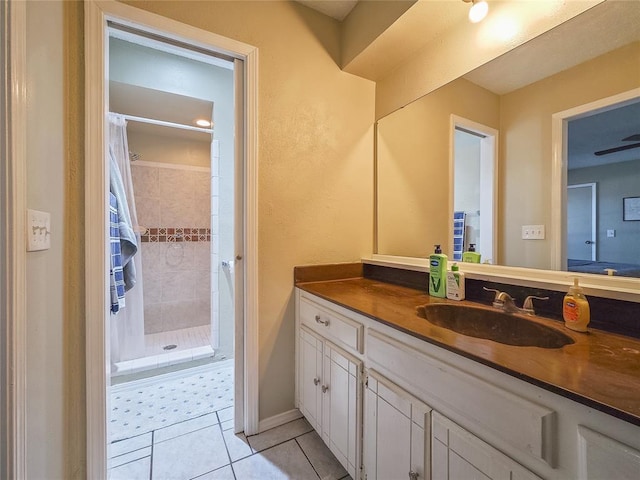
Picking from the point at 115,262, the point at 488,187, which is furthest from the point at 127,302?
the point at 488,187

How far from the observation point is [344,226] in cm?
171

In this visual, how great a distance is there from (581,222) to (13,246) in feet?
5.38

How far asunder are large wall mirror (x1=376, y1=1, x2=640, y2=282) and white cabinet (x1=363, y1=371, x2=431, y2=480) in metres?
0.76

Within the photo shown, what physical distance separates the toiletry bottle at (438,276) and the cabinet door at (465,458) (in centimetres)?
62

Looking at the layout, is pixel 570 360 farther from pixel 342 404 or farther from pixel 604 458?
pixel 342 404

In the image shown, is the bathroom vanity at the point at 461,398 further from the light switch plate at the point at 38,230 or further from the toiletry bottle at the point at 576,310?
the light switch plate at the point at 38,230

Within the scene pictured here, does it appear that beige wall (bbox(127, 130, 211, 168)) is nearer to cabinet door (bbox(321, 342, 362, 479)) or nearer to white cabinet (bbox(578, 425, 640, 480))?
cabinet door (bbox(321, 342, 362, 479))

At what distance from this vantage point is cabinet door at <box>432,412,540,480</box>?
1.93ft

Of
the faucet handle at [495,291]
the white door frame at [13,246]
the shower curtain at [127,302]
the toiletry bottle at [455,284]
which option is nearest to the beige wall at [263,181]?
the white door frame at [13,246]

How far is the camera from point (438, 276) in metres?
1.27

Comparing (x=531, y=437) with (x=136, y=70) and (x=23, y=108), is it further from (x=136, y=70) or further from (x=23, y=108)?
(x=136, y=70)

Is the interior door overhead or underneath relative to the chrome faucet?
overhead

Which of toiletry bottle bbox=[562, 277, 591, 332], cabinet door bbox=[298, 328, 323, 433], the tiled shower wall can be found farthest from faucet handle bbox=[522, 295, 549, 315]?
the tiled shower wall

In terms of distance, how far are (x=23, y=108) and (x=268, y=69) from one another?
1096 millimetres
